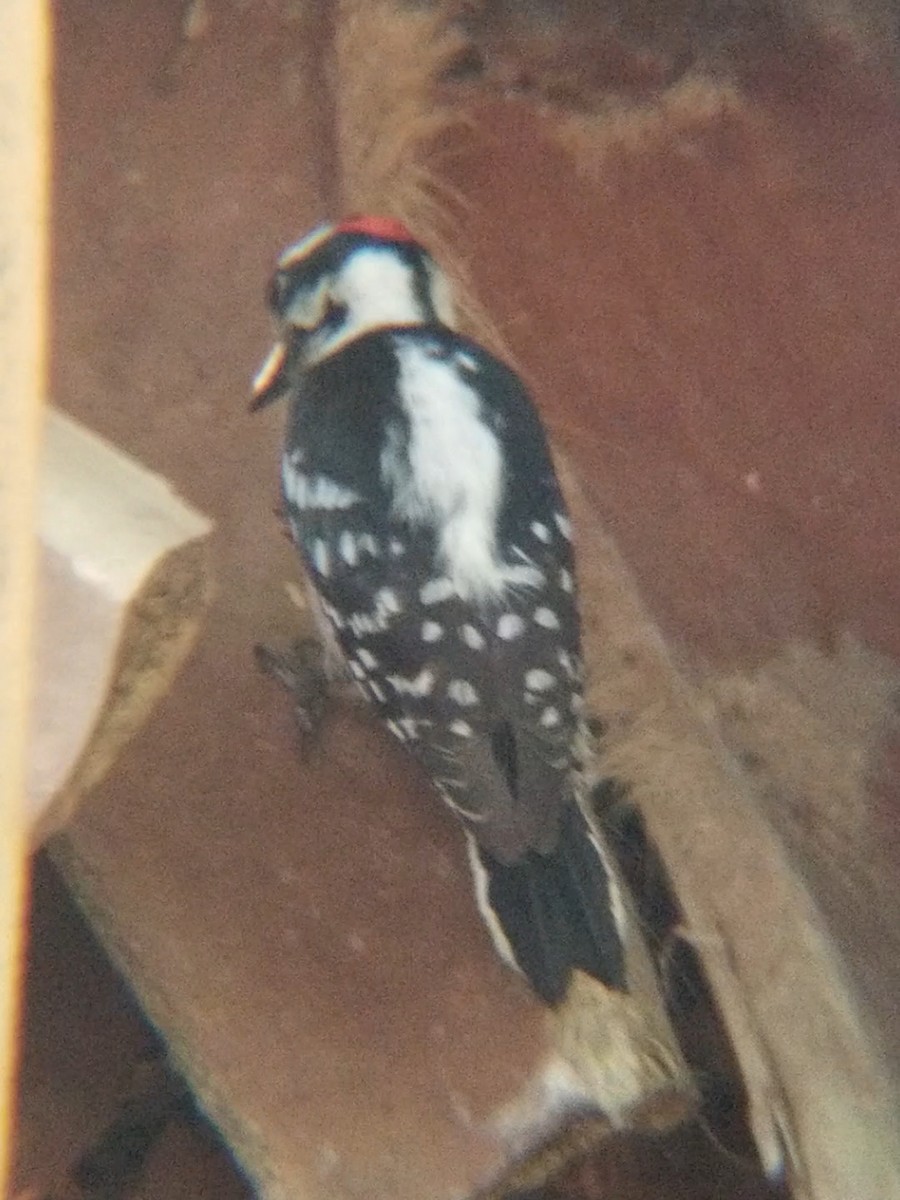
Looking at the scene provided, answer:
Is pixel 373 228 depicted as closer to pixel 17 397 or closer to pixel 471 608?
pixel 471 608

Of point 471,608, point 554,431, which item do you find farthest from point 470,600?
point 554,431

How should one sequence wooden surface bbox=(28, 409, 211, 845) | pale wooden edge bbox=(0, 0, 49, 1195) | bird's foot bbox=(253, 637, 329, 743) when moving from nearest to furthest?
pale wooden edge bbox=(0, 0, 49, 1195) → wooden surface bbox=(28, 409, 211, 845) → bird's foot bbox=(253, 637, 329, 743)

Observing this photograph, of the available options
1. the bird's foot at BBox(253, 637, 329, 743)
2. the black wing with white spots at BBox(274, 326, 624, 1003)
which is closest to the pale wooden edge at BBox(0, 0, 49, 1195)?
the black wing with white spots at BBox(274, 326, 624, 1003)

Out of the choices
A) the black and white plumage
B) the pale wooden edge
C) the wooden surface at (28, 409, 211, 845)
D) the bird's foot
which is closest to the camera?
the pale wooden edge

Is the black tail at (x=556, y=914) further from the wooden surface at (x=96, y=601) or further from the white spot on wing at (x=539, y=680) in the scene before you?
the wooden surface at (x=96, y=601)

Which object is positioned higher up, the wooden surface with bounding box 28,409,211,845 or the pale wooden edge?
the pale wooden edge

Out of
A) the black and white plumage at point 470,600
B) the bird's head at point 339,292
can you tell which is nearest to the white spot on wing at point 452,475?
the black and white plumage at point 470,600

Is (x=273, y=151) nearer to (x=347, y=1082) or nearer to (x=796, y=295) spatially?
(x=796, y=295)

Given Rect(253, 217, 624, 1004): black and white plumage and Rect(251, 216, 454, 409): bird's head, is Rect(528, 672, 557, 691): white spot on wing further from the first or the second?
Rect(251, 216, 454, 409): bird's head
